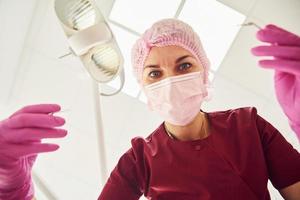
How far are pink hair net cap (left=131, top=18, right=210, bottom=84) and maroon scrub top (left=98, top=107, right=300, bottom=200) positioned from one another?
27 centimetres

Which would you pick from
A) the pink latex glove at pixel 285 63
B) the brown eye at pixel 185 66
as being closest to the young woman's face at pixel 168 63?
the brown eye at pixel 185 66

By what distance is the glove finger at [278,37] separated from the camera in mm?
854

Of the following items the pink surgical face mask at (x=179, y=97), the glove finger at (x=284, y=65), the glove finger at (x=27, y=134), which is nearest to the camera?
the glove finger at (x=284, y=65)

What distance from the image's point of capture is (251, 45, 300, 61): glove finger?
0.83 m

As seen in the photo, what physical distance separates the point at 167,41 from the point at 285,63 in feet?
1.70

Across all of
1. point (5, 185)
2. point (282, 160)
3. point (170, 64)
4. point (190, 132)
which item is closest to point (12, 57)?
point (5, 185)

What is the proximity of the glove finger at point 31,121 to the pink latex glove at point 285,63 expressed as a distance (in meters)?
0.64

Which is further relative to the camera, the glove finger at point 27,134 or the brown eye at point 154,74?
the brown eye at point 154,74

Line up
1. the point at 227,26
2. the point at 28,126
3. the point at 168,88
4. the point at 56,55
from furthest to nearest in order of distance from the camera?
the point at 56,55
the point at 227,26
the point at 168,88
the point at 28,126

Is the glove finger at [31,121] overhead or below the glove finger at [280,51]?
below

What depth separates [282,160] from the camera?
1030 millimetres

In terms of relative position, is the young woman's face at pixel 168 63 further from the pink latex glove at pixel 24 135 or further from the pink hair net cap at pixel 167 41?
the pink latex glove at pixel 24 135

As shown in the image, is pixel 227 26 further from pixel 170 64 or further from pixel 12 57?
pixel 12 57

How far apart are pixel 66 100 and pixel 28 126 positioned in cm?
101
